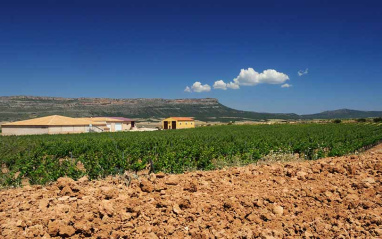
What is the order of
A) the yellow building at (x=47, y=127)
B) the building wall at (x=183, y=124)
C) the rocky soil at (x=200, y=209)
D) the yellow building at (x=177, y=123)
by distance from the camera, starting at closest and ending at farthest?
the rocky soil at (x=200, y=209) < the yellow building at (x=47, y=127) < the building wall at (x=183, y=124) < the yellow building at (x=177, y=123)

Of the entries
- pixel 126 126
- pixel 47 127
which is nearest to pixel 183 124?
→ pixel 126 126

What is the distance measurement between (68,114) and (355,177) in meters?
108

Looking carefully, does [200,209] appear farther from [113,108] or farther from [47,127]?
[113,108]

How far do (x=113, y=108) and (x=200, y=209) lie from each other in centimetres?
13527

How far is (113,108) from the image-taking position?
131750 millimetres

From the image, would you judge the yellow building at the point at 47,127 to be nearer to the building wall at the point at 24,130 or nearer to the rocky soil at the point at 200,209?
the building wall at the point at 24,130

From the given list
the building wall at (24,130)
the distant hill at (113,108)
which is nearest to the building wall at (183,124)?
the building wall at (24,130)

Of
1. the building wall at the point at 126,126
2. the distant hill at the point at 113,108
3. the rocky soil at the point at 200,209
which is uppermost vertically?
the distant hill at the point at 113,108

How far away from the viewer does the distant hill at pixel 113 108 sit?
10006 centimetres

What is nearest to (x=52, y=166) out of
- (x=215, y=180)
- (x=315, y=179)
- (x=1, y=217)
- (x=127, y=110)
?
(x=1, y=217)

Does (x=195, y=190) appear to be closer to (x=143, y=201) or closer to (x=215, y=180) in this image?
(x=215, y=180)

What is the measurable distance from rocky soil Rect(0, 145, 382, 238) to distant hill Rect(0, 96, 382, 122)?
3823 inches

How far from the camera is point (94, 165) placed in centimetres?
1023

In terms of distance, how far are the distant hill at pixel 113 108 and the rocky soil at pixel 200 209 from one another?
97096 millimetres
